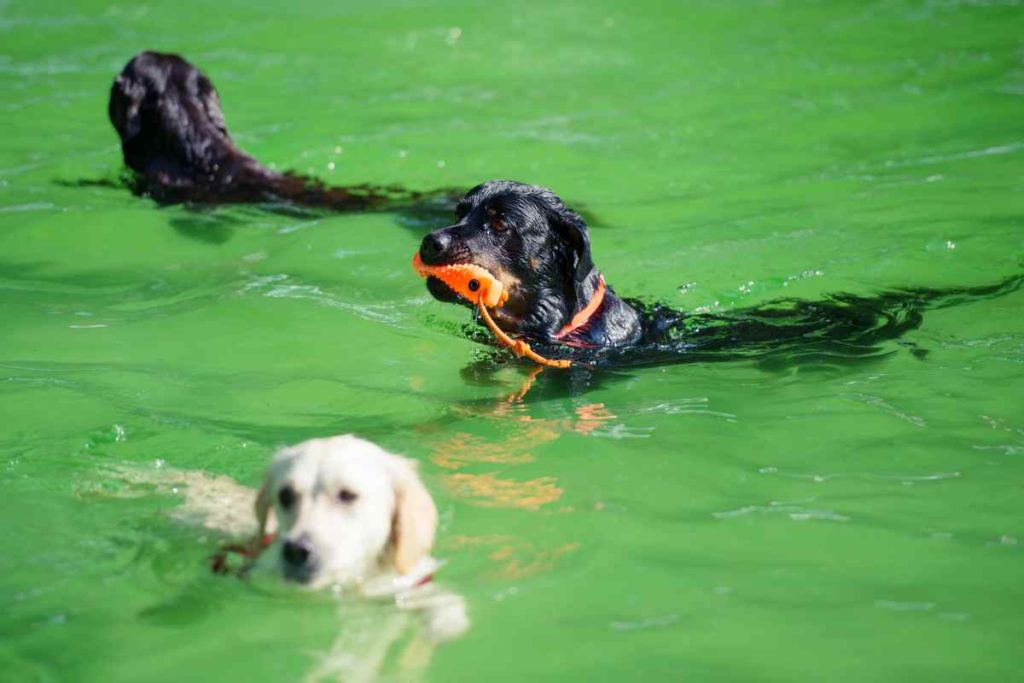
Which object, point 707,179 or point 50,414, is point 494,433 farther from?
point 707,179

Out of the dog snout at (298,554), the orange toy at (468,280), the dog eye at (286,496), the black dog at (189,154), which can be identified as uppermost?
the black dog at (189,154)

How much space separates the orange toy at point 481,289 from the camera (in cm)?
641

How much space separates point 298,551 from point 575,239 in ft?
9.92

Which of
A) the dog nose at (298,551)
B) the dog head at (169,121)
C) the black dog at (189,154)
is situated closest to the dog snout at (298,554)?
the dog nose at (298,551)

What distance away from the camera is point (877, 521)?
465 cm

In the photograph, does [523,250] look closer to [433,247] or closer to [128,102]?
[433,247]

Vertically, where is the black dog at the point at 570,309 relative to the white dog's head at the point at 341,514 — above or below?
above

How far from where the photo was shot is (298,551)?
399 centimetres

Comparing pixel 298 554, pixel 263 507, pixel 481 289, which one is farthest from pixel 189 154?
pixel 298 554

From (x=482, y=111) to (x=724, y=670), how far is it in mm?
8738

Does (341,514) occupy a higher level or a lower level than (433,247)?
lower

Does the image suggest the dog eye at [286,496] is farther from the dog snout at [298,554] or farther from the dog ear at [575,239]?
the dog ear at [575,239]

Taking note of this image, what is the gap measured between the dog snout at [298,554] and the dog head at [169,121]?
19.1 feet

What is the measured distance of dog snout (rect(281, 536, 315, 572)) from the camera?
157 inches
